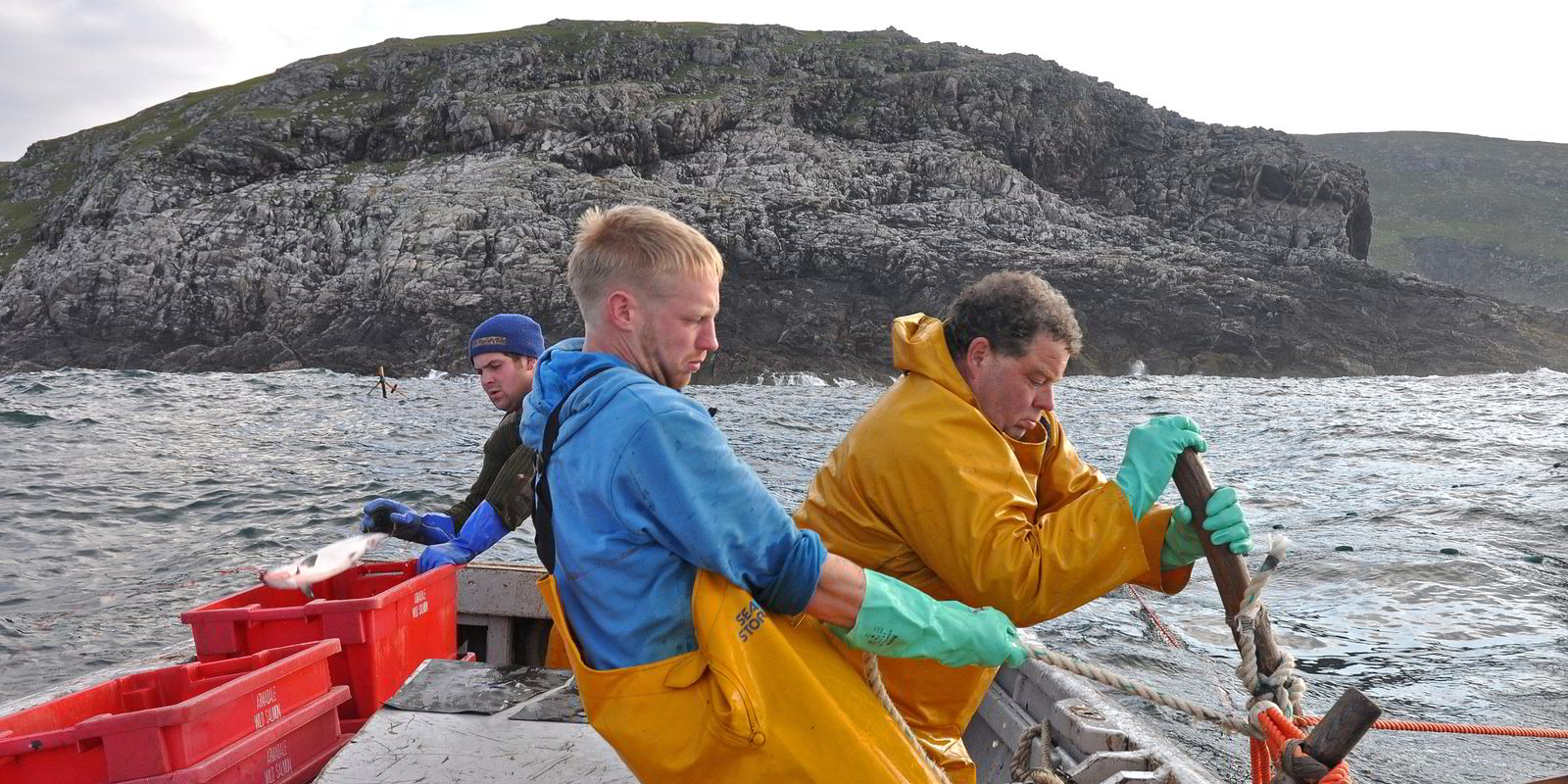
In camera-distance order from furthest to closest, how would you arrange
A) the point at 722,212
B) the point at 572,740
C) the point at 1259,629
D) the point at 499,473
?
the point at 722,212
the point at 499,473
the point at 572,740
the point at 1259,629

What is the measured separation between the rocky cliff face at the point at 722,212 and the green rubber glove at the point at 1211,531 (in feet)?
193

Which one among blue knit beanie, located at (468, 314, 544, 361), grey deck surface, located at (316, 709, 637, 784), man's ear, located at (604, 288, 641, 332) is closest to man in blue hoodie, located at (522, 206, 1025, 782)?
man's ear, located at (604, 288, 641, 332)

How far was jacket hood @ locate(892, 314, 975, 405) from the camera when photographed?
3111 mm

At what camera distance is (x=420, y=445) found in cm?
2748

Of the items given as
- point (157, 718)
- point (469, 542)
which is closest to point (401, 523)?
point (469, 542)

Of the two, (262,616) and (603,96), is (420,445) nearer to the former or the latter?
(262,616)

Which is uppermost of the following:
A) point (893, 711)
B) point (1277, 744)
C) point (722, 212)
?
point (722, 212)

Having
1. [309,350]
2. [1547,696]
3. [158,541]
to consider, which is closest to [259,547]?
[158,541]

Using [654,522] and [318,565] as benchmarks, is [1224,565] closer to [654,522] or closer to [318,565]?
[654,522]

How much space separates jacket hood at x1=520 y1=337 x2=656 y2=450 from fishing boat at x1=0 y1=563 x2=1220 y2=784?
5.43 ft

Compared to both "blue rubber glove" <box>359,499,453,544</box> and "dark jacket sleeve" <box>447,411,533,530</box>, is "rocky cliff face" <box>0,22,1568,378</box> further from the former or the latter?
"dark jacket sleeve" <box>447,411,533,530</box>

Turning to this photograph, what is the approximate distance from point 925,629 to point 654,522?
743 millimetres

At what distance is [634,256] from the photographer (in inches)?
92.2

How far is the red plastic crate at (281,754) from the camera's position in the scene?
3.59 meters
